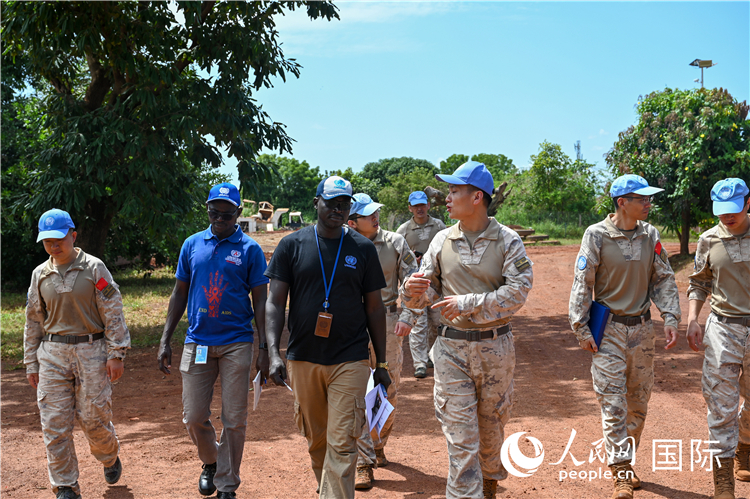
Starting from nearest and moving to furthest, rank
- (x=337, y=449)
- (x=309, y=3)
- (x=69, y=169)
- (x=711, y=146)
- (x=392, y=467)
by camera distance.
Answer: (x=337, y=449)
(x=392, y=467)
(x=69, y=169)
(x=309, y=3)
(x=711, y=146)

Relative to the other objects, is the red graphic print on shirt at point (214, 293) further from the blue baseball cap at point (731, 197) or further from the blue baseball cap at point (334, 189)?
the blue baseball cap at point (731, 197)

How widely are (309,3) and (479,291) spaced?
8166 mm

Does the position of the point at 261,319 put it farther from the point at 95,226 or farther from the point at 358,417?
the point at 95,226

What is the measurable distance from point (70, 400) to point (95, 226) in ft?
22.2

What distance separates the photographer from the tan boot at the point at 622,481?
4625 mm

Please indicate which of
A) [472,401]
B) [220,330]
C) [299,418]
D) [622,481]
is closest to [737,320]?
[622,481]

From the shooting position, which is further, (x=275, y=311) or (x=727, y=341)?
(x=727, y=341)

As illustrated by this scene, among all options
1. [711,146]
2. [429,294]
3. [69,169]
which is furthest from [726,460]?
[711,146]

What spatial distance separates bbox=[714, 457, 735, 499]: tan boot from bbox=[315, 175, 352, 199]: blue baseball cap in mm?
3324

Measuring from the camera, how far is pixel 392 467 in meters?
5.54

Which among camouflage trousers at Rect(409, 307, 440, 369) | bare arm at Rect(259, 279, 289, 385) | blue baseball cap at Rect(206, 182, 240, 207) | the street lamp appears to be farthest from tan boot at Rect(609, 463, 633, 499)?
the street lamp

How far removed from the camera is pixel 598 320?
4.90 m

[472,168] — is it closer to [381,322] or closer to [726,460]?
[381,322]

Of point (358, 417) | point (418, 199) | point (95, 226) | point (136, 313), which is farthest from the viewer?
point (136, 313)
